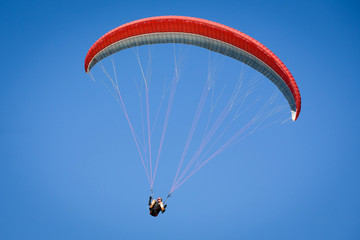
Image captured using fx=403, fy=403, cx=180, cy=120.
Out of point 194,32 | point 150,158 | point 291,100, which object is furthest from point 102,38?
point 291,100

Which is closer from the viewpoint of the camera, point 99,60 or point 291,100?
point 291,100

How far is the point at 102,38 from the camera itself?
1364 cm

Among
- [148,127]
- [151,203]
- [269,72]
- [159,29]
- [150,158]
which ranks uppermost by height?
[159,29]

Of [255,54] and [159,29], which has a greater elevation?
[159,29]

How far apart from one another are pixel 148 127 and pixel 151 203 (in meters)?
2.46

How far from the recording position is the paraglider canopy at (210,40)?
12313 millimetres

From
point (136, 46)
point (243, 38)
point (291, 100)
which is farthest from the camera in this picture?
point (136, 46)

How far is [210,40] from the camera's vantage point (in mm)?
12883

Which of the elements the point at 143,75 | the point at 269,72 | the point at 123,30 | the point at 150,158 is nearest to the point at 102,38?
the point at 123,30

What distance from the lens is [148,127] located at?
1327 centimetres

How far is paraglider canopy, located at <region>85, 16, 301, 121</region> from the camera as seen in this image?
40.4 ft

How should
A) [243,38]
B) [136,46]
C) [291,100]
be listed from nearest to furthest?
[243,38]
[291,100]
[136,46]

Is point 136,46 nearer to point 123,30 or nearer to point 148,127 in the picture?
point 123,30

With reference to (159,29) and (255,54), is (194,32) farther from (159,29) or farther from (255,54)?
(255,54)
